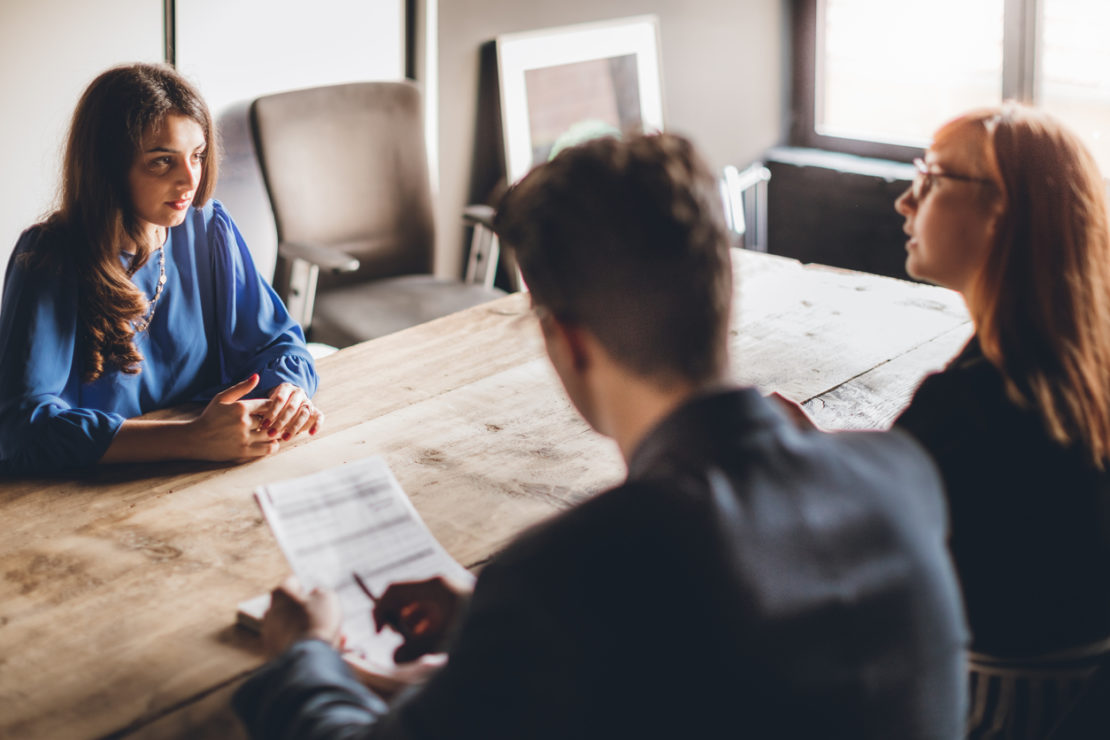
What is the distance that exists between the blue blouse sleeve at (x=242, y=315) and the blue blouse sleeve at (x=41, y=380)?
0.29 metres

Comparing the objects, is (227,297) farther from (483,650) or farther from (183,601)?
(483,650)

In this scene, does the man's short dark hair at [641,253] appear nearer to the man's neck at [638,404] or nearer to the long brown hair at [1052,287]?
the man's neck at [638,404]

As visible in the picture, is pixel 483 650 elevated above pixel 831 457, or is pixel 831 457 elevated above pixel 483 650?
pixel 831 457

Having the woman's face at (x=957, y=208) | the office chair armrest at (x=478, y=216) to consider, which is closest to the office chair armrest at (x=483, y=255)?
the office chair armrest at (x=478, y=216)

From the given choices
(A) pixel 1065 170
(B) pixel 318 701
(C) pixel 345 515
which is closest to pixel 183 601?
(C) pixel 345 515

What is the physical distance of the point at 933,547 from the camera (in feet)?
2.77

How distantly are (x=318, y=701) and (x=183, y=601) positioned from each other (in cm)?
43

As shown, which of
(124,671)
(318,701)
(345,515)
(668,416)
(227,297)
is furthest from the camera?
(227,297)

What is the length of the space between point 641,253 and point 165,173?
127 centimetres

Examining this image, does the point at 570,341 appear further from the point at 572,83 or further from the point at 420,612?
the point at 572,83

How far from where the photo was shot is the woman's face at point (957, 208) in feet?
4.35

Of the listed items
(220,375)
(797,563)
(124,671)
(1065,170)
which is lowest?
(124,671)

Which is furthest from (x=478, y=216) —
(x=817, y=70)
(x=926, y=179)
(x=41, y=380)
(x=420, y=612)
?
(x=420, y=612)

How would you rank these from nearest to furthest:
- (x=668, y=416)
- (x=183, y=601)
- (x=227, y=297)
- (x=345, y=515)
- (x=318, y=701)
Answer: (x=668, y=416) → (x=318, y=701) → (x=183, y=601) → (x=345, y=515) → (x=227, y=297)
